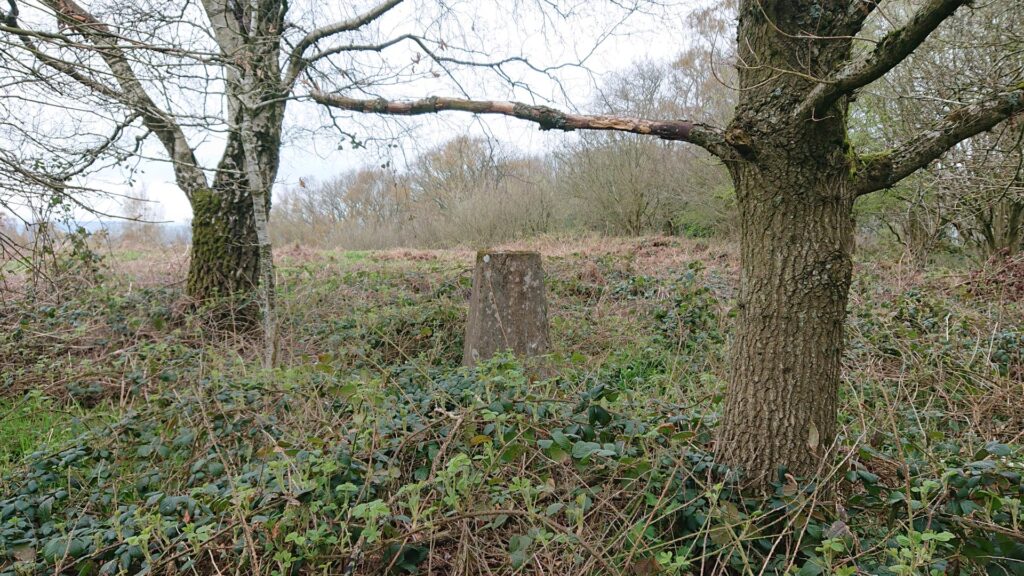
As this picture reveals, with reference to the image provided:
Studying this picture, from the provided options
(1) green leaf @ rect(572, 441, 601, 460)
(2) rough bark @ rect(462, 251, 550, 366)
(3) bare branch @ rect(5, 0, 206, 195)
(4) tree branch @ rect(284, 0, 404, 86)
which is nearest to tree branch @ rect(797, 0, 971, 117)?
(1) green leaf @ rect(572, 441, 601, 460)

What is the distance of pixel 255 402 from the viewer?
10.1ft

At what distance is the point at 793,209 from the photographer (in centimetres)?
200

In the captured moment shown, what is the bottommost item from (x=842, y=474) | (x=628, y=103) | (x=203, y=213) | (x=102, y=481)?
(x=102, y=481)

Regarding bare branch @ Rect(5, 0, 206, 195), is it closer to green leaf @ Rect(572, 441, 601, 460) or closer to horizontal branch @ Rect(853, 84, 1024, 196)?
green leaf @ Rect(572, 441, 601, 460)

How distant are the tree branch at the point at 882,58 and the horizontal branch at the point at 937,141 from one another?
12.4 inches

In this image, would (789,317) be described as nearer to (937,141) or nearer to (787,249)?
(787,249)

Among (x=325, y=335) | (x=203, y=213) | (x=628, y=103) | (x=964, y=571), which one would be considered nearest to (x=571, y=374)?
(x=964, y=571)

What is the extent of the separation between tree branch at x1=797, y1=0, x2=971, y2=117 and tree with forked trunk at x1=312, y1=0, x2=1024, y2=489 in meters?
0.01

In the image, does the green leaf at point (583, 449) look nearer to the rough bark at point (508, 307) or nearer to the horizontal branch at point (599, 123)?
the horizontal branch at point (599, 123)

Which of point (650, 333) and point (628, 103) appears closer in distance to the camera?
point (650, 333)

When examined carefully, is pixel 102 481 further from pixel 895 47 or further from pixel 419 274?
pixel 419 274

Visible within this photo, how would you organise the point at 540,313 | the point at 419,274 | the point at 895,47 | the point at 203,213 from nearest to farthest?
the point at 895,47 < the point at 540,313 < the point at 203,213 < the point at 419,274

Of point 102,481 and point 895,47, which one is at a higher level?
point 895,47

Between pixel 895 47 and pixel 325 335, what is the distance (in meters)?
5.18
